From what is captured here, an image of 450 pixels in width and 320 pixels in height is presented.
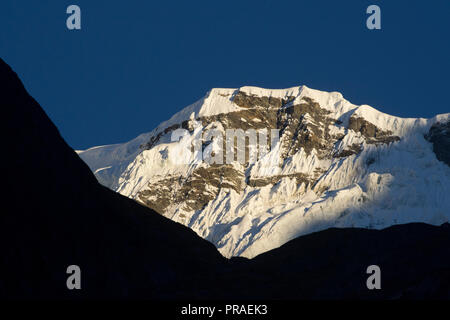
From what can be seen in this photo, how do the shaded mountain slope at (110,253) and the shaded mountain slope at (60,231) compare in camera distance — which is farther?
the shaded mountain slope at (110,253)

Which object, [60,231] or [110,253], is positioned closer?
[60,231]

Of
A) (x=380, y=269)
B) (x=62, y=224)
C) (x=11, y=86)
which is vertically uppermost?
(x=11, y=86)

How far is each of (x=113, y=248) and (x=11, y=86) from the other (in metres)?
26.7

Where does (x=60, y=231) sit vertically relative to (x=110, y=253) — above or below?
above

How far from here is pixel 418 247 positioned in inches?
7372

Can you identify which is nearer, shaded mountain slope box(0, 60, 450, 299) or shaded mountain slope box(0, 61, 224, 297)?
shaded mountain slope box(0, 61, 224, 297)
